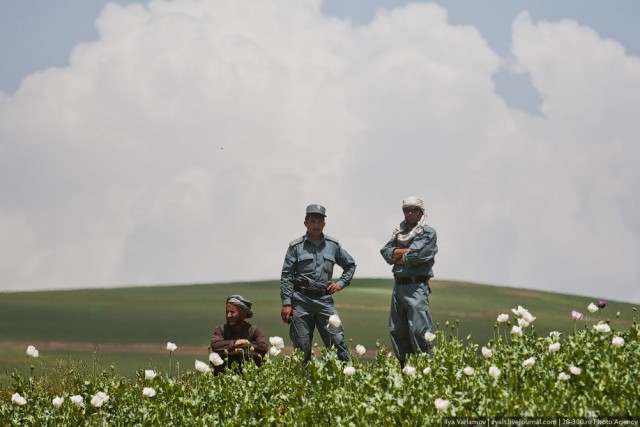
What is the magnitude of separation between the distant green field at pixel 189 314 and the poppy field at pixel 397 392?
5619 mm

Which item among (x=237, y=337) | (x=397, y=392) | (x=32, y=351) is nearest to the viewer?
(x=397, y=392)

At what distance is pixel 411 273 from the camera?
14789 millimetres

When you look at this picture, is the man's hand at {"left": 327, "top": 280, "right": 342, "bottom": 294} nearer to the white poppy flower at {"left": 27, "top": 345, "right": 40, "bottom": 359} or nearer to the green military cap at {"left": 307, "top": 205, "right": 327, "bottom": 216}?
the green military cap at {"left": 307, "top": 205, "right": 327, "bottom": 216}

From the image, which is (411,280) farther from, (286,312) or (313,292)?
(286,312)

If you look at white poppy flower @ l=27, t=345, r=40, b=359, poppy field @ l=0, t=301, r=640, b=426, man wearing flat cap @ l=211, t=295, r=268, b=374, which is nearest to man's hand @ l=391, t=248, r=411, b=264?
poppy field @ l=0, t=301, r=640, b=426

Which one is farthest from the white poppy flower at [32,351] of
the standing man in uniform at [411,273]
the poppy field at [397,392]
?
the standing man in uniform at [411,273]

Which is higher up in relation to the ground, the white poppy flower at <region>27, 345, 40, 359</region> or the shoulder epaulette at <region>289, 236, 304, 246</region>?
the shoulder epaulette at <region>289, 236, 304, 246</region>

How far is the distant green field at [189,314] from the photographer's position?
70.6 feet

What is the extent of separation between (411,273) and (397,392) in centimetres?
341

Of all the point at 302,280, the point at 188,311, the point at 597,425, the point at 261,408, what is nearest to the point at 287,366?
the point at 302,280

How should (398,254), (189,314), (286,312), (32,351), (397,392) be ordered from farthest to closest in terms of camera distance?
1. (189,314)
2. (286,312)
3. (398,254)
4. (32,351)
5. (397,392)

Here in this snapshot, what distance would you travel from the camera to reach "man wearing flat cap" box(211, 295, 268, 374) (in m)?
14.0

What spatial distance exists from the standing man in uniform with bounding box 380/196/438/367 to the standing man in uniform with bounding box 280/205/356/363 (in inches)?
36.1

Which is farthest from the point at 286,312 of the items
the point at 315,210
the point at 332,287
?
the point at 315,210
